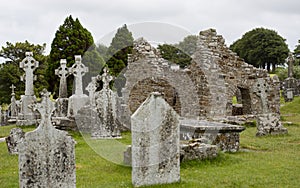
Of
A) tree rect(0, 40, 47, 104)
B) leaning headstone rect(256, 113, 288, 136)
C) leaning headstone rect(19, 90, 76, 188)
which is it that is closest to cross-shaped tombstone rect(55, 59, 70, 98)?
leaning headstone rect(256, 113, 288, 136)

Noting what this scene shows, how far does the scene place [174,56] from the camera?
23.6 metres

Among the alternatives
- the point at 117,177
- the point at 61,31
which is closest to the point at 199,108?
the point at 117,177

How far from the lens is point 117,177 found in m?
7.57

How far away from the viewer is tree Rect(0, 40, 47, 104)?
3897 cm

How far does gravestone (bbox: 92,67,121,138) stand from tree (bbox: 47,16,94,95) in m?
19.7

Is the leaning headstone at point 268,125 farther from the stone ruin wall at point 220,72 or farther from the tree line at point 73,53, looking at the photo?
the tree line at point 73,53

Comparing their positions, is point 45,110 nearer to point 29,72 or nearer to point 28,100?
point 28,100

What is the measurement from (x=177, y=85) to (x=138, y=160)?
45.3 feet

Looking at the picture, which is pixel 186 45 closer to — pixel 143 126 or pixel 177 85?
pixel 177 85

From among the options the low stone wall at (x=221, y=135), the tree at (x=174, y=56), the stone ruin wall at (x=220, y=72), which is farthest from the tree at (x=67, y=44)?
the low stone wall at (x=221, y=135)

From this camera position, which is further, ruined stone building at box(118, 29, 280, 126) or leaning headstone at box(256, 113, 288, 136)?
ruined stone building at box(118, 29, 280, 126)

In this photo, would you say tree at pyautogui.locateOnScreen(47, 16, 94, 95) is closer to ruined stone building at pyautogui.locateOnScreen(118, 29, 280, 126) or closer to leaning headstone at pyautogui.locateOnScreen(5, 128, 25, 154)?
ruined stone building at pyautogui.locateOnScreen(118, 29, 280, 126)

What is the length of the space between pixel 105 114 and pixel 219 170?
20.9 feet

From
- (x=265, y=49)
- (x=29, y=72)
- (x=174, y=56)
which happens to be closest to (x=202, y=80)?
(x=174, y=56)
